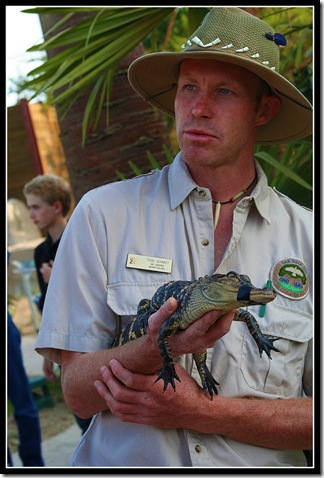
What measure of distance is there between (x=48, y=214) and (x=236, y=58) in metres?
3.67

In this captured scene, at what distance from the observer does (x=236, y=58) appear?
96.0 inches

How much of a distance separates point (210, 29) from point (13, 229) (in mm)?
11762

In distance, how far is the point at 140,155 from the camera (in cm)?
489

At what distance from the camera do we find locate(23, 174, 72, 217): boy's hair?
19.3 ft

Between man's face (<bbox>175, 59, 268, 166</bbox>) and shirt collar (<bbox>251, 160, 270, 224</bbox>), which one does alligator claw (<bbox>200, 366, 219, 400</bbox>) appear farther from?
man's face (<bbox>175, 59, 268, 166</bbox>)

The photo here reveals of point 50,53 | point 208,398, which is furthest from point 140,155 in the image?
point 208,398

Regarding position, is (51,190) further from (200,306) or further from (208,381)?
(200,306)

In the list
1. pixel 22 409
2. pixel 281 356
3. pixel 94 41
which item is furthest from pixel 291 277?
pixel 22 409

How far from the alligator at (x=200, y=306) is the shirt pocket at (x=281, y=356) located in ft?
0.31

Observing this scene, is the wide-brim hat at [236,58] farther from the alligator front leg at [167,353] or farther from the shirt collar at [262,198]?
the alligator front leg at [167,353]

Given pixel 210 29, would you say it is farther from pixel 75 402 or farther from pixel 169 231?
pixel 75 402

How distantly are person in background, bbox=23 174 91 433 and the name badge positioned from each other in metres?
3.35

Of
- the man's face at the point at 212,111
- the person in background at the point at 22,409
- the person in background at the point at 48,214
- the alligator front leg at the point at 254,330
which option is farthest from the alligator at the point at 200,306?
the person in background at the point at 48,214

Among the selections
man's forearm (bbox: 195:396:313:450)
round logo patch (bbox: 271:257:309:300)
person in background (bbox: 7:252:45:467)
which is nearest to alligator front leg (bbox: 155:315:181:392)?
man's forearm (bbox: 195:396:313:450)
